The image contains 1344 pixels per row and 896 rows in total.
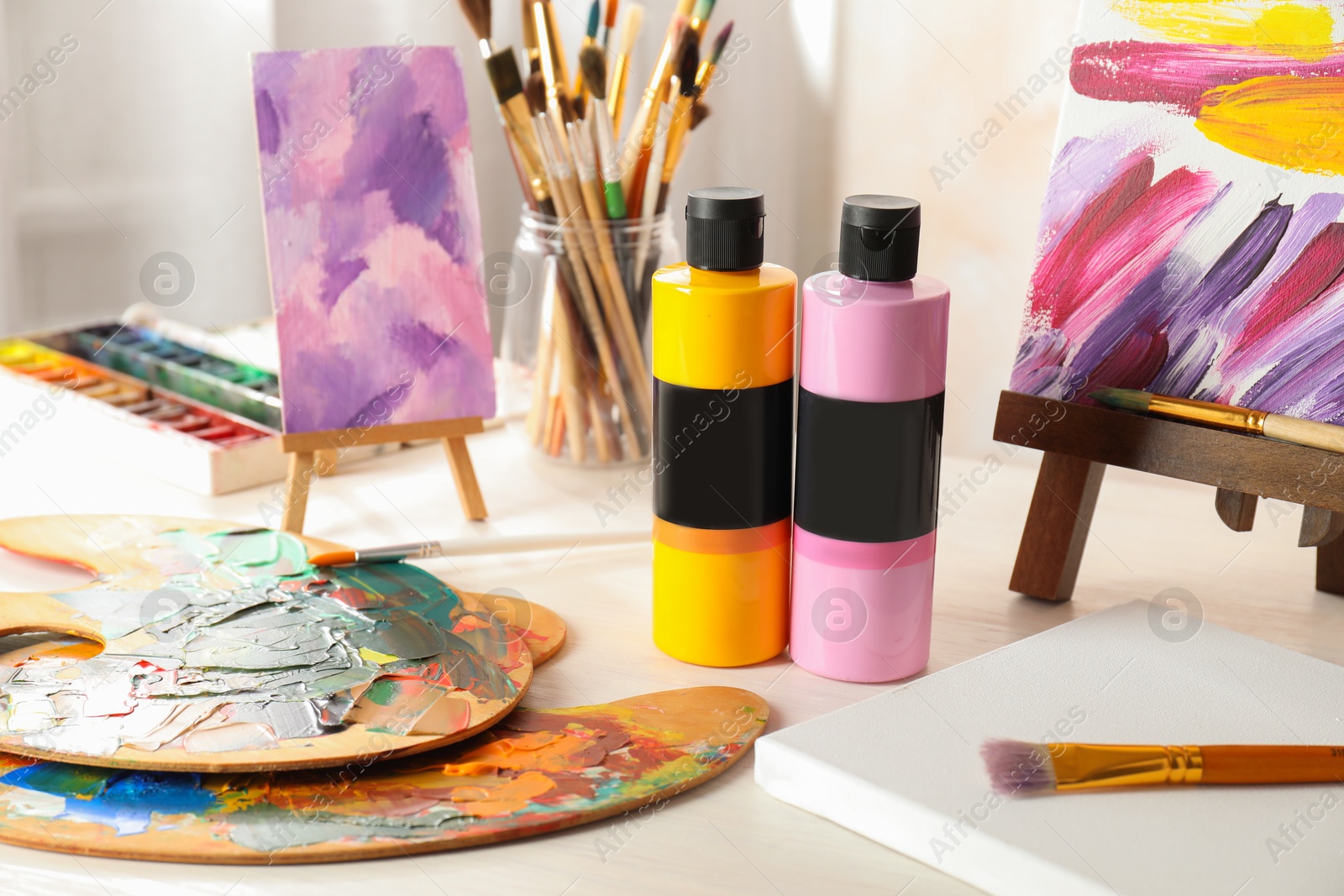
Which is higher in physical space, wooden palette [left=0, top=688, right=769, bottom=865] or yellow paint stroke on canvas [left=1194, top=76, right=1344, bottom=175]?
yellow paint stroke on canvas [left=1194, top=76, right=1344, bottom=175]

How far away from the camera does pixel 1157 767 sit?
18.0 inches

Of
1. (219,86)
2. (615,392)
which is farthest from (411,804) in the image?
(219,86)

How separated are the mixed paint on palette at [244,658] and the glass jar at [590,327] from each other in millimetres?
227

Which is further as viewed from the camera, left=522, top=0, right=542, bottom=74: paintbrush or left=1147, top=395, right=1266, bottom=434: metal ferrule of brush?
left=522, top=0, right=542, bottom=74: paintbrush

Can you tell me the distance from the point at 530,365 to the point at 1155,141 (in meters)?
0.46

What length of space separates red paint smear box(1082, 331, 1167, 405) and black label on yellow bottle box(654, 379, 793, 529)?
18cm

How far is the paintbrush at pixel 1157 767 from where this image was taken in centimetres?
45

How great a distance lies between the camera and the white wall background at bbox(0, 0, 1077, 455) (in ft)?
3.18

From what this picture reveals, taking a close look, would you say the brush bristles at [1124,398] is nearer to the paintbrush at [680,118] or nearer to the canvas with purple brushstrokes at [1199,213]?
the canvas with purple brushstrokes at [1199,213]

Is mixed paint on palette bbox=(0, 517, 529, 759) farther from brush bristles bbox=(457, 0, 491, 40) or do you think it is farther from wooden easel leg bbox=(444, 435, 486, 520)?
brush bristles bbox=(457, 0, 491, 40)

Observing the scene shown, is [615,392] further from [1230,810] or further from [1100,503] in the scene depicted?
[1230,810]

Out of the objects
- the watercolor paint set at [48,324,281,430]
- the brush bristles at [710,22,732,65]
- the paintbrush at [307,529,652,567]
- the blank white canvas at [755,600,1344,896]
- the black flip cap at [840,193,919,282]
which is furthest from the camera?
the watercolor paint set at [48,324,281,430]

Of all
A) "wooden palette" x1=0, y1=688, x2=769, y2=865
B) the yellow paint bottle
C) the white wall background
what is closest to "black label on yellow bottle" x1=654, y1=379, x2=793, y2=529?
the yellow paint bottle

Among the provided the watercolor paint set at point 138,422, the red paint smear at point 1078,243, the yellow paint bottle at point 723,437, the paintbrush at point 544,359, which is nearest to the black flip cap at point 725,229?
the yellow paint bottle at point 723,437
